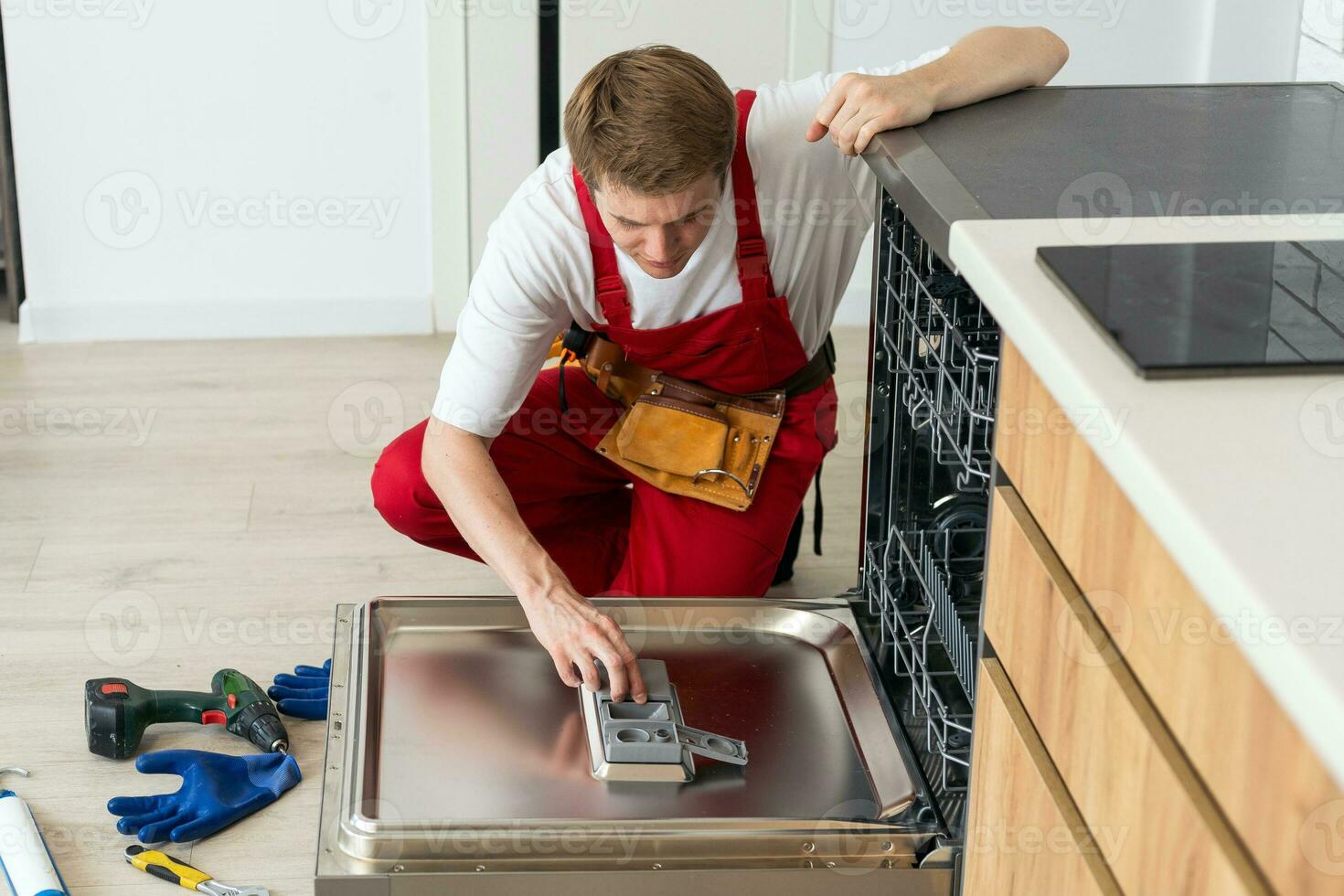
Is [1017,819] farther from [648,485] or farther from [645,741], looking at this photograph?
[648,485]

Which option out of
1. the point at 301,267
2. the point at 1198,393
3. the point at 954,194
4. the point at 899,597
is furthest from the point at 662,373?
the point at 301,267

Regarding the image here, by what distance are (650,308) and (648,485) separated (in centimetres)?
28

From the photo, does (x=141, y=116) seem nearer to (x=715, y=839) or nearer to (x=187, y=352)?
(x=187, y=352)

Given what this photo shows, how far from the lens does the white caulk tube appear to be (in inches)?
57.6

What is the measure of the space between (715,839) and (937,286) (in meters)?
0.52

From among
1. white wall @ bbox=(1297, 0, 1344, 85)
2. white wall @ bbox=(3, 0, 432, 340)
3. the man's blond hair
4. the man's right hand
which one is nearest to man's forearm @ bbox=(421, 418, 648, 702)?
the man's right hand

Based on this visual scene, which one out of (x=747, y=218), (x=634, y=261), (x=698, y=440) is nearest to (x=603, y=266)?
(x=634, y=261)

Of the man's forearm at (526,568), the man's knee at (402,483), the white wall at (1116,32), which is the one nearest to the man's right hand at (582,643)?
the man's forearm at (526,568)

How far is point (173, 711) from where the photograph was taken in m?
1.75

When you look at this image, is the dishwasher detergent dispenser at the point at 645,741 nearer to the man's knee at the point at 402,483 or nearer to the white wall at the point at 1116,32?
the man's knee at the point at 402,483

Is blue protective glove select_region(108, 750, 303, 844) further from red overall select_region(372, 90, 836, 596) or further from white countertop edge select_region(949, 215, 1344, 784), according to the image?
white countertop edge select_region(949, 215, 1344, 784)

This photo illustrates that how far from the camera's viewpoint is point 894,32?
3.07 metres

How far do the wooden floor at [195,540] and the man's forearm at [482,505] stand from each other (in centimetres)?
40

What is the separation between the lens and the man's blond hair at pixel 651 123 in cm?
140
